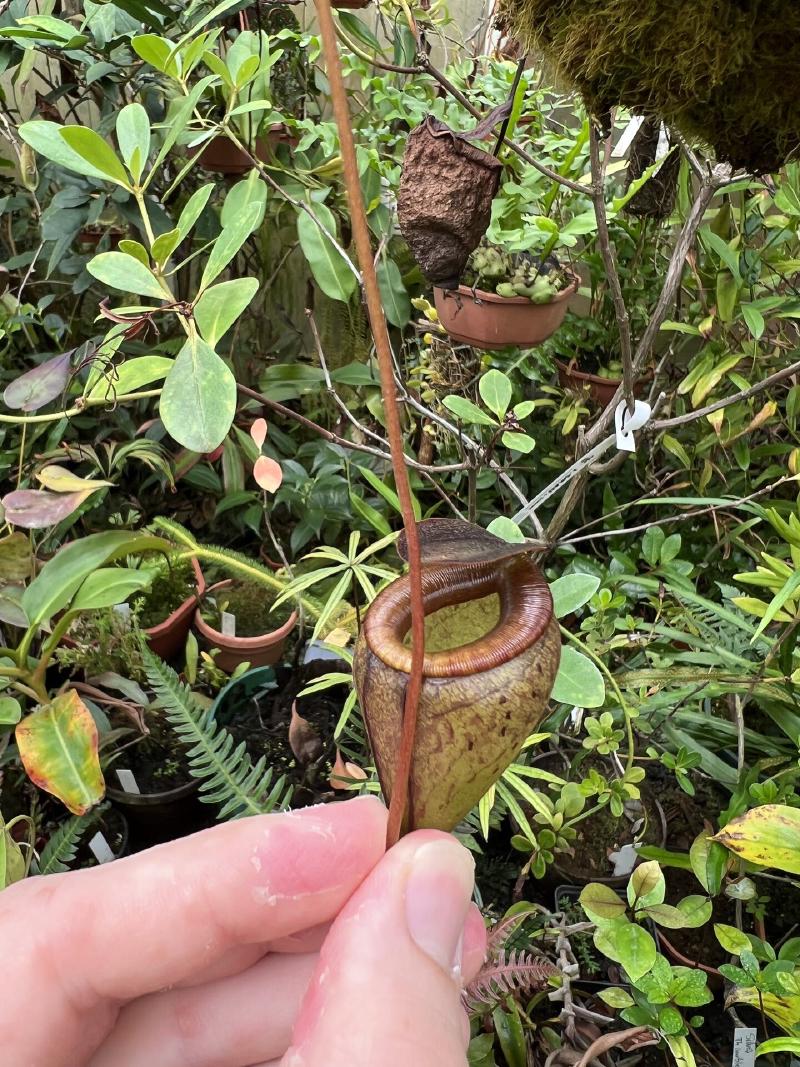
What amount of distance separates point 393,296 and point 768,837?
116 centimetres

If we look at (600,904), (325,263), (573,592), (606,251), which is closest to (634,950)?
(600,904)

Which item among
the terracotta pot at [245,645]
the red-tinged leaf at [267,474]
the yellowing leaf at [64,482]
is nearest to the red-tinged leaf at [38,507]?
→ the yellowing leaf at [64,482]

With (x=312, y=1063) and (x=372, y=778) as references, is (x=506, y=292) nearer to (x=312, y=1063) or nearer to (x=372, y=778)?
(x=372, y=778)

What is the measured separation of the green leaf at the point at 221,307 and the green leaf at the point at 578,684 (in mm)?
434

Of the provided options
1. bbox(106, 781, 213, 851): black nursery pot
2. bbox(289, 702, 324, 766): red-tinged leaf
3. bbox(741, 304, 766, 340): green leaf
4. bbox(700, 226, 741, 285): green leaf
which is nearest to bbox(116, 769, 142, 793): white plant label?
bbox(106, 781, 213, 851): black nursery pot

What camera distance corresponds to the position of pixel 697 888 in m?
1.06

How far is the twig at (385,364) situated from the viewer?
27cm

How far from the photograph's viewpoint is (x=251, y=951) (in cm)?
67

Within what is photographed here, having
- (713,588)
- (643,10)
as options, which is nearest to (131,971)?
(643,10)

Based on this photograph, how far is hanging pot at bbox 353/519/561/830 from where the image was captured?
43 cm

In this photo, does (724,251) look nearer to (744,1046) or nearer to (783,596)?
(783,596)

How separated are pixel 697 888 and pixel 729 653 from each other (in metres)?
0.36

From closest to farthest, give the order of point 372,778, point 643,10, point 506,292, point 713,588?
1. point 643,10
2. point 372,778
3. point 506,292
4. point 713,588

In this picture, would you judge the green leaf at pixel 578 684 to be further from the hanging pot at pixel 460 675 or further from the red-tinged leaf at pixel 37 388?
the red-tinged leaf at pixel 37 388
